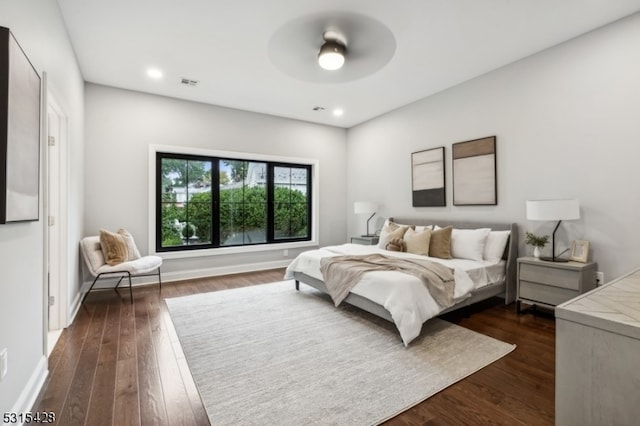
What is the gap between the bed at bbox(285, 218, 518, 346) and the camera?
2484mm

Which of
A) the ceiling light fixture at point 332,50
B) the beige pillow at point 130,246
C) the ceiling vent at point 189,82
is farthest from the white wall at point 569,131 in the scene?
the beige pillow at point 130,246

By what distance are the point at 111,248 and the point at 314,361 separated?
116 inches

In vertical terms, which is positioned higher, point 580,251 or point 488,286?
point 580,251

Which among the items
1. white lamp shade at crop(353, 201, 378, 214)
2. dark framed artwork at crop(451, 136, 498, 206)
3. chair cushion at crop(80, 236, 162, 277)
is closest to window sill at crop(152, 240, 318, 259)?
chair cushion at crop(80, 236, 162, 277)

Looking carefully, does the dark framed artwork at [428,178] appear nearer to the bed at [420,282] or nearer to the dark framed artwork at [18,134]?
the bed at [420,282]

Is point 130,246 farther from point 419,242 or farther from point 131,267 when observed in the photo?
point 419,242

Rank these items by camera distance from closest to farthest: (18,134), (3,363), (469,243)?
(3,363)
(18,134)
(469,243)

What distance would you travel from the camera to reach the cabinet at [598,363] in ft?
3.17

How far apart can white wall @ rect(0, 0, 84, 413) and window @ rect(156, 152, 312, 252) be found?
2176 mm

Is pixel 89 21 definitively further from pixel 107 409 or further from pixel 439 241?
pixel 439 241

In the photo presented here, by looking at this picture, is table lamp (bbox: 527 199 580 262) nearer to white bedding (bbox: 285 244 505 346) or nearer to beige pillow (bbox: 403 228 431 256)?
white bedding (bbox: 285 244 505 346)

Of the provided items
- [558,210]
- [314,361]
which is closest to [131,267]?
[314,361]

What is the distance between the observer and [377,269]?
2926 millimetres

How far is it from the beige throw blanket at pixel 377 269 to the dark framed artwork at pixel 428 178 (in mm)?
1650
